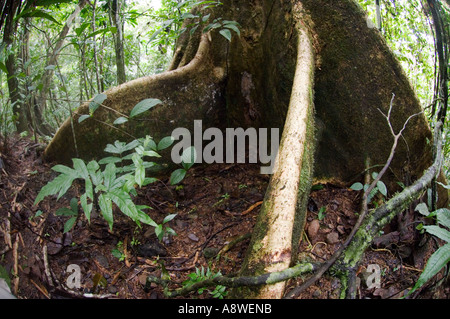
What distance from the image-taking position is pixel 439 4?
2.62 meters

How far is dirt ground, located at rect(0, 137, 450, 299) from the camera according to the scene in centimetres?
191

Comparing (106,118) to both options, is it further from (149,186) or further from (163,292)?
(163,292)

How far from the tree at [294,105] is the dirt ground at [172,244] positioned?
32 centimetres

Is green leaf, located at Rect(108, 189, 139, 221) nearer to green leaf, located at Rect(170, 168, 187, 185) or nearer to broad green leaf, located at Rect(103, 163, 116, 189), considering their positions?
broad green leaf, located at Rect(103, 163, 116, 189)

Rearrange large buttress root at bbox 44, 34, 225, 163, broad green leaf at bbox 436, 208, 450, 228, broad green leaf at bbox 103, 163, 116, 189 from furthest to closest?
large buttress root at bbox 44, 34, 225, 163 < broad green leaf at bbox 103, 163, 116, 189 < broad green leaf at bbox 436, 208, 450, 228

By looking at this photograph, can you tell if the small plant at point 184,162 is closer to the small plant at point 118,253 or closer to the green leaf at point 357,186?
the small plant at point 118,253

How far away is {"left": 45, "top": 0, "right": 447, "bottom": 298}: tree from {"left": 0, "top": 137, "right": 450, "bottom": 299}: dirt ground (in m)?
0.32

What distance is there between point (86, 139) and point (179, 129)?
2.98ft

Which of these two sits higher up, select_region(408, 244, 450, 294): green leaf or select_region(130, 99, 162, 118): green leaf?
select_region(130, 99, 162, 118): green leaf

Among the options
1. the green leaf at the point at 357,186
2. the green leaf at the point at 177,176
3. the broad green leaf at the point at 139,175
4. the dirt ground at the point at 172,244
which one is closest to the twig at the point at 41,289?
the dirt ground at the point at 172,244

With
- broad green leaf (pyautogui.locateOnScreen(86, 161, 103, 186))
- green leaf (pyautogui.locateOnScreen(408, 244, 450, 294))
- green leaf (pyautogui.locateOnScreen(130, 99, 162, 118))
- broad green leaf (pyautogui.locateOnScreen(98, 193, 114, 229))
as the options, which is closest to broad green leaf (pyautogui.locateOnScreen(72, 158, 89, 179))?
broad green leaf (pyautogui.locateOnScreen(86, 161, 103, 186))

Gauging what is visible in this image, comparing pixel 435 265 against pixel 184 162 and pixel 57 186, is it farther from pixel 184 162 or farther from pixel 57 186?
pixel 57 186

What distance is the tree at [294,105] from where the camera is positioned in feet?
5.71

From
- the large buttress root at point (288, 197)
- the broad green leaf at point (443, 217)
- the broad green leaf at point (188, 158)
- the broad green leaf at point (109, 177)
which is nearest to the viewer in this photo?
the large buttress root at point (288, 197)
